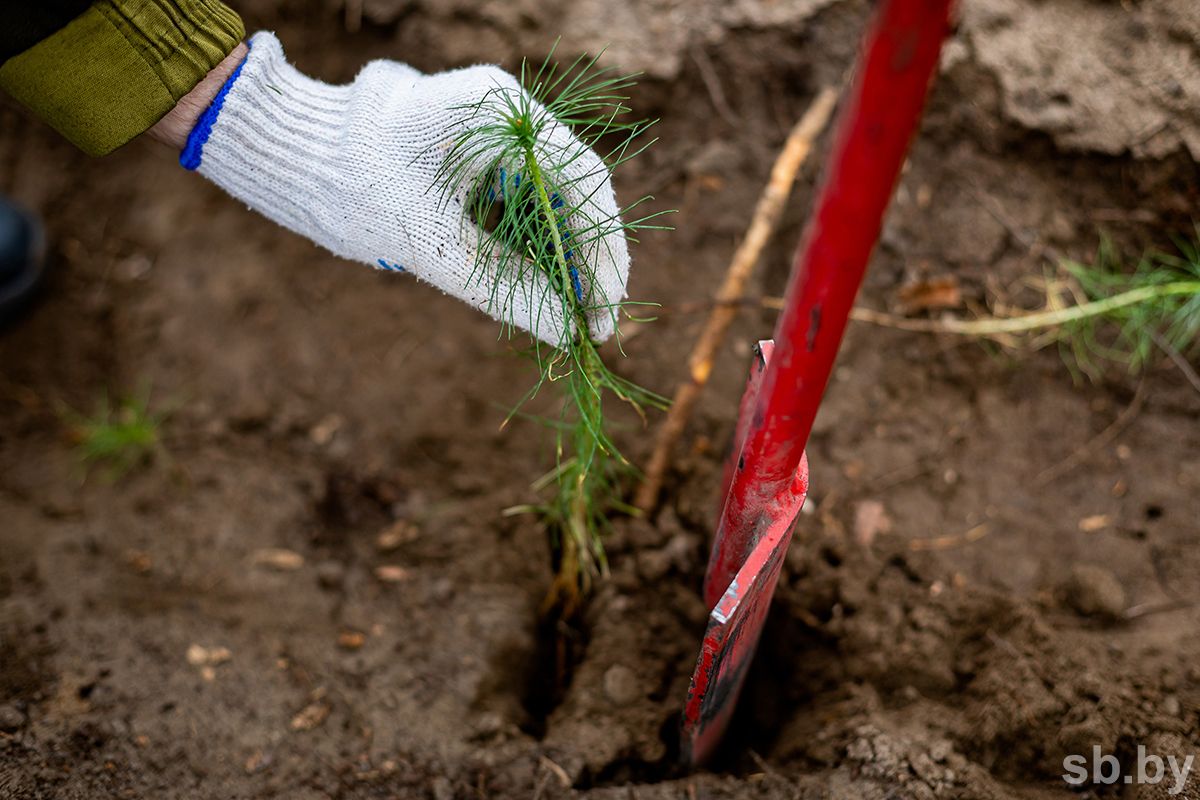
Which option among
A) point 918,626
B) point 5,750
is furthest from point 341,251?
point 918,626

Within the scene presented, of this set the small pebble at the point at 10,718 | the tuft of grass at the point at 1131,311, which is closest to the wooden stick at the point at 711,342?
the tuft of grass at the point at 1131,311

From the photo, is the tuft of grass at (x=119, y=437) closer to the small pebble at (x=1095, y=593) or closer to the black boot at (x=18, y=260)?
the black boot at (x=18, y=260)

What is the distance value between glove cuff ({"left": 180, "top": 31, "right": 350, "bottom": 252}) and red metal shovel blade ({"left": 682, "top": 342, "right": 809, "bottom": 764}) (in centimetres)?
91

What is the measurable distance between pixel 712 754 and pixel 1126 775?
2.51 feet

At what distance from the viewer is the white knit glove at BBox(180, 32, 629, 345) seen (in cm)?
146

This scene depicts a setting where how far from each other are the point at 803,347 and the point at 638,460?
1.04 m

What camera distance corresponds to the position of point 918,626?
1.80 meters

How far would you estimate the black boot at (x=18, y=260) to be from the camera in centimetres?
260

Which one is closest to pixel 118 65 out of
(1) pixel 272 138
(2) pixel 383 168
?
(1) pixel 272 138

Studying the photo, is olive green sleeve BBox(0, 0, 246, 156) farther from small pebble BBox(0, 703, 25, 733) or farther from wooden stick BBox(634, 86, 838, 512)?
wooden stick BBox(634, 86, 838, 512)

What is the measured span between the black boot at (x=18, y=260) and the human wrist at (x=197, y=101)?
143cm

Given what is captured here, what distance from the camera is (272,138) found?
5.10 feet

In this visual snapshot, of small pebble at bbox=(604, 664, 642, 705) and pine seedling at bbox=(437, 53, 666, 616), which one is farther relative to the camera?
small pebble at bbox=(604, 664, 642, 705)

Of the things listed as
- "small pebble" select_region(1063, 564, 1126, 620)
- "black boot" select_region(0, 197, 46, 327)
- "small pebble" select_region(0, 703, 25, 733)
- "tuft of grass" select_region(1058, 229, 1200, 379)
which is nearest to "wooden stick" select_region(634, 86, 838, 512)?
"tuft of grass" select_region(1058, 229, 1200, 379)
